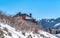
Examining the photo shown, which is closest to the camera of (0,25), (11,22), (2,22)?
(0,25)

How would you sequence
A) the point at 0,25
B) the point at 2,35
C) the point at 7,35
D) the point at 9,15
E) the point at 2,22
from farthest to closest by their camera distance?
the point at 9,15 → the point at 2,22 → the point at 0,25 → the point at 7,35 → the point at 2,35

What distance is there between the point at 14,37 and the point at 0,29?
1024 mm

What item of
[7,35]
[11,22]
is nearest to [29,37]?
[11,22]

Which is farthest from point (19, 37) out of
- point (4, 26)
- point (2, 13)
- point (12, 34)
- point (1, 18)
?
point (2, 13)

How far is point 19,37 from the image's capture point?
14320 millimetres

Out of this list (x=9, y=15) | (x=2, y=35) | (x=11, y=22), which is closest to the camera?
(x=2, y=35)

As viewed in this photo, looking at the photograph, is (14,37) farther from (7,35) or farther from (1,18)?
(1,18)

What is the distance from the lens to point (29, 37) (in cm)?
1641

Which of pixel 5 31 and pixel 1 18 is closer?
pixel 5 31

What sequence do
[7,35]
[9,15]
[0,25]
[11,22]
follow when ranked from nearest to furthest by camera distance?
[7,35]
[0,25]
[11,22]
[9,15]

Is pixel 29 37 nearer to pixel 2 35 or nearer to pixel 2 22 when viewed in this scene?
pixel 2 22

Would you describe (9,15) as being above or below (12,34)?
above

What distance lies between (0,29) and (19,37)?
1.42m

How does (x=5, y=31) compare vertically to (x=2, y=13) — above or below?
below
